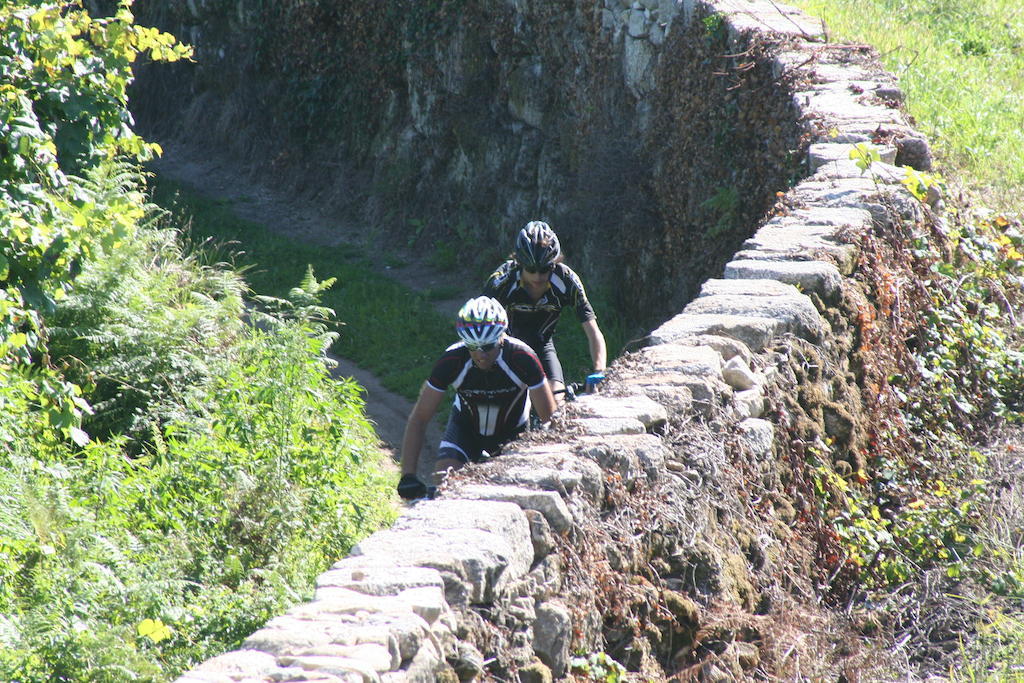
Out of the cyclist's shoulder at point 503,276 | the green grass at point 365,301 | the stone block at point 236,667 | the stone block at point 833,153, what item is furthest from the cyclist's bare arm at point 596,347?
the stone block at point 236,667

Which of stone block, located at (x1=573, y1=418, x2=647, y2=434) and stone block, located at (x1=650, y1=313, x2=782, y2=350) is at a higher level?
stone block, located at (x1=650, y1=313, x2=782, y2=350)

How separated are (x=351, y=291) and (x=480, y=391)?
784cm

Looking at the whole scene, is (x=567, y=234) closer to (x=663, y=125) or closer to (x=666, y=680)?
(x=663, y=125)

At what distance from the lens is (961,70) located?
437 inches

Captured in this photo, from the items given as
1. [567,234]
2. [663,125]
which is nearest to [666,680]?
[663,125]

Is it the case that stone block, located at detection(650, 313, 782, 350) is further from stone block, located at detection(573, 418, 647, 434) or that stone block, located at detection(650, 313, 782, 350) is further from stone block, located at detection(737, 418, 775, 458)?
stone block, located at detection(573, 418, 647, 434)

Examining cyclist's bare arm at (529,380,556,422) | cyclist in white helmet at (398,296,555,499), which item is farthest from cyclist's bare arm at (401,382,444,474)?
cyclist's bare arm at (529,380,556,422)

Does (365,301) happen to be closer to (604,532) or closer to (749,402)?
(749,402)

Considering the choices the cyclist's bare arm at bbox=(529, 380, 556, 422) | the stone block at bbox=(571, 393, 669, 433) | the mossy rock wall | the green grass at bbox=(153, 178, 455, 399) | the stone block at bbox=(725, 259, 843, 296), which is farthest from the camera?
the green grass at bbox=(153, 178, 455, 399)

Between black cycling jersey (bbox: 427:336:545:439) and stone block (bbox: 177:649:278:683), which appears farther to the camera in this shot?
black cycling jersey (bbox: 427:336:545:439)

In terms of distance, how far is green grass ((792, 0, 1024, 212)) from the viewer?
8.91 metres

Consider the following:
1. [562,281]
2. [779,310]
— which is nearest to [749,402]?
[779,310]

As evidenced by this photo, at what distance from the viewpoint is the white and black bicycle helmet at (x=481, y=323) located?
20.4 feet

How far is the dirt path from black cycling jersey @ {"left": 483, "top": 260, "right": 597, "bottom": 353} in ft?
7.96
